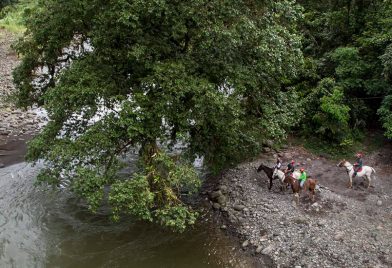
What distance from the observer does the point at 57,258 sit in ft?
54.5

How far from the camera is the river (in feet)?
54.3

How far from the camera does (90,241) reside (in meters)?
17.6

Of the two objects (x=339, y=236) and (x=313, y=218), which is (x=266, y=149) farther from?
(x=339, y=236)

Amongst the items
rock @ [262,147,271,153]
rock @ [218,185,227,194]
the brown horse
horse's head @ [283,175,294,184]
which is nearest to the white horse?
horse's head @ [283,175,294,184]

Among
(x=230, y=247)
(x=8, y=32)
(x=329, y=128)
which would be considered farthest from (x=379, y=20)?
(x=8, y=32)

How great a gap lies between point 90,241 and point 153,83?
291 inches

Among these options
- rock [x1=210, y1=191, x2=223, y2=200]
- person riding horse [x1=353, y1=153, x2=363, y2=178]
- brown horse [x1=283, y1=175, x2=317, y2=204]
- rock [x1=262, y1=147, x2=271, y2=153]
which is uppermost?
person riding horse [x1=353, y1=153, x2=363, y2=178]

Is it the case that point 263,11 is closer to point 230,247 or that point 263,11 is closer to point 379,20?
point 230,247

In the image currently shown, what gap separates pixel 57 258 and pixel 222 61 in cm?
1031

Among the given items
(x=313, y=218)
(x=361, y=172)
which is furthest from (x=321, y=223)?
(x=361, y=172)

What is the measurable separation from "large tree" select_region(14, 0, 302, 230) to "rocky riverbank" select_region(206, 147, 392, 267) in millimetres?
3219

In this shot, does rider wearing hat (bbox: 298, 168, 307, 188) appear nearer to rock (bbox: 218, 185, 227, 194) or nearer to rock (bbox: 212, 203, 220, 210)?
rock (bbox: 218, 185, 227, 194)

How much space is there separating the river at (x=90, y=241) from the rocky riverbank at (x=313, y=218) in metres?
1.21

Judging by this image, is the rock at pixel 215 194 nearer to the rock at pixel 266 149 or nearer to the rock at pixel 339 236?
the rock at pixel 266 149
